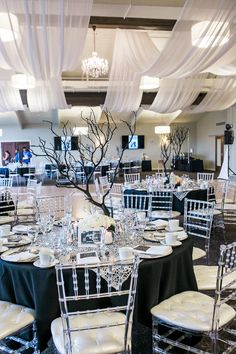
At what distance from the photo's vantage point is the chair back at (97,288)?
193 cm

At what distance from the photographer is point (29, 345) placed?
91.8 inches

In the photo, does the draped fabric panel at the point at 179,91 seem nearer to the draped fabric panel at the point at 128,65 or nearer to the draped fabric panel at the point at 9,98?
the draped fabric panel at the point at 128,65

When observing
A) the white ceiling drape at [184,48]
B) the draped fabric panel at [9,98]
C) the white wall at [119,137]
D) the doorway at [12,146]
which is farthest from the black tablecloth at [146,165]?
the draped fabric panel at [9,98]

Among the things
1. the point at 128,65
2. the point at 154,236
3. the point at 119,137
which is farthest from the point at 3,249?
the point at 119,137

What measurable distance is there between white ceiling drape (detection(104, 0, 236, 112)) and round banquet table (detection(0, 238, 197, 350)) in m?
2.82

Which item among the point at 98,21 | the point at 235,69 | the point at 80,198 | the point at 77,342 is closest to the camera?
the point at 77,342

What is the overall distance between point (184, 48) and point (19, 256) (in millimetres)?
3556

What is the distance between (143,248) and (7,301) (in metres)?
1.05

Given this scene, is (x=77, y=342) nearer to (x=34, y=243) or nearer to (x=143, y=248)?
(x=143, y=248)

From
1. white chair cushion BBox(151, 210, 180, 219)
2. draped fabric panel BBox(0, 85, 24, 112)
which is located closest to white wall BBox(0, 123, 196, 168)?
draped fabric panel BBox(0, 85, 24, 112)

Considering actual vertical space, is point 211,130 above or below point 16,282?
above

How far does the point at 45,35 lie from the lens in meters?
4.12

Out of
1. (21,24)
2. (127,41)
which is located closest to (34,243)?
(21,24)

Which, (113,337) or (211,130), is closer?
(113,337)
